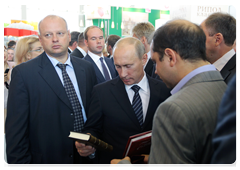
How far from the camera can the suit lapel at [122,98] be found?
5.85 feet

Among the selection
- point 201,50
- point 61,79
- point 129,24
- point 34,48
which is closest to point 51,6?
point 129,24

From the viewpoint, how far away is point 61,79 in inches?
82.0

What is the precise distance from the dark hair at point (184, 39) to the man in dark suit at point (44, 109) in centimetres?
116

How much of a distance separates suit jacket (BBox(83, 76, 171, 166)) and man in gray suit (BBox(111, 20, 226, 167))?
71cm

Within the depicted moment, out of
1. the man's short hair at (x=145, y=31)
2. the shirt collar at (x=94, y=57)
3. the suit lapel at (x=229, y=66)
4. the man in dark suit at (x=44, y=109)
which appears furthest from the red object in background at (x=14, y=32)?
the suit lapel at (x=229, y=66)

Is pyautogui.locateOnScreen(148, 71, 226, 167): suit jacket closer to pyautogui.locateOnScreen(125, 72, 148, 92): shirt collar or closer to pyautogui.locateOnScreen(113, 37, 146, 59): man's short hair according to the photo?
pyautogui.locateOnScreen(125, 72, 148, 92): shirt collar

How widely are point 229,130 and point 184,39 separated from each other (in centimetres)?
73

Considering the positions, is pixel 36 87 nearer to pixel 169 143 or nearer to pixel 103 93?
pixel 103 93

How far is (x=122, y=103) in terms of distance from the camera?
1.83m

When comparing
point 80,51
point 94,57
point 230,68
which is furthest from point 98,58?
point 230,68

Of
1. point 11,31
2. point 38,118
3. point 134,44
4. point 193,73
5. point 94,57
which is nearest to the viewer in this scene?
point 193,73

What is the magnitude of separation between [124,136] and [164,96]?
1.62ft

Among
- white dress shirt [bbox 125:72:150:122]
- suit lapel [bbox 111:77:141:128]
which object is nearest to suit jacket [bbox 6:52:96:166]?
suit lapel [bbox 111:77:141:128]

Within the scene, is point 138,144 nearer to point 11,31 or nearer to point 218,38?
point 218,38
